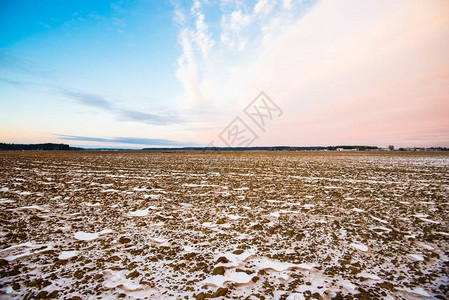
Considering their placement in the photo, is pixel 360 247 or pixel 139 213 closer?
pixel 360 247

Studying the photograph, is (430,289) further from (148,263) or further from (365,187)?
(365,187)

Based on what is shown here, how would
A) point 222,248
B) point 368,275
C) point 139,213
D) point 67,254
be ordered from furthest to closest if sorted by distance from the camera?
1. point 139,213
2. point 222,248
3. point 67,254
4. point 368,275

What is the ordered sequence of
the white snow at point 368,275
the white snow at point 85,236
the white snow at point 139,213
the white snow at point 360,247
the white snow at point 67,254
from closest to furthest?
1. the white snow at point 368,275
2. the white snow at point 67,254
3. the white snow at point 360,247
4. the white snow at point 85,236
5. the white snow at point 139,213

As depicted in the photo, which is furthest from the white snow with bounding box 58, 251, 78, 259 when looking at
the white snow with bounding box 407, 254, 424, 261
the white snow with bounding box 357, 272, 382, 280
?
the white snow with bounding box 407, 254, 424, 261

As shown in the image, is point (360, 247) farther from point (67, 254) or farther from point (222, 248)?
point (67, 254)

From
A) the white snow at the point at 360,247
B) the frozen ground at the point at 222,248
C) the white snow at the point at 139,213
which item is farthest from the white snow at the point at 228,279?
the white snow at the point at 139,213

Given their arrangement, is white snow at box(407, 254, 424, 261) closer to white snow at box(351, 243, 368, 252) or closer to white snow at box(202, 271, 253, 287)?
white snow at box(351, 243, 368, 252)

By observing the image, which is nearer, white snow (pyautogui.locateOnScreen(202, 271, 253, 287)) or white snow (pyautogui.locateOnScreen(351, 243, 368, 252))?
white snow (pyautogui.locateOnScreen(202, 271, 253, 287))

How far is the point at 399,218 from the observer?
638 centimetres

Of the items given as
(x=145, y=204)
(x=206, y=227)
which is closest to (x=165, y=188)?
(x=145, y=204)

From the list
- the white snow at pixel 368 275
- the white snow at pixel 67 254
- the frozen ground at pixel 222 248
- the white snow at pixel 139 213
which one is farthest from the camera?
the white snow at pixel 139 213

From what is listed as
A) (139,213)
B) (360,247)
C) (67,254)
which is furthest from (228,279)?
(139,213)

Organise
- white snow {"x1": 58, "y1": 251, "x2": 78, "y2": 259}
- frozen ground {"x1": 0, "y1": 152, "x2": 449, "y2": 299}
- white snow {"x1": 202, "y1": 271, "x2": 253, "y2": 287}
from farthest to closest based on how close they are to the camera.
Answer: white snow {"x1": 58, "y1": 251, "x2": 78, "y2": 259} → white snow {"x1": 202, "y1": 271, "x2": 253, "y2": 287} → frozen ground {"x1": 0, "y1": 152, "x2": 449, "y2": 299}

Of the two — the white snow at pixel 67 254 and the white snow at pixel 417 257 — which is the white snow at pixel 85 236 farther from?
the white snow at pixel 417 257
